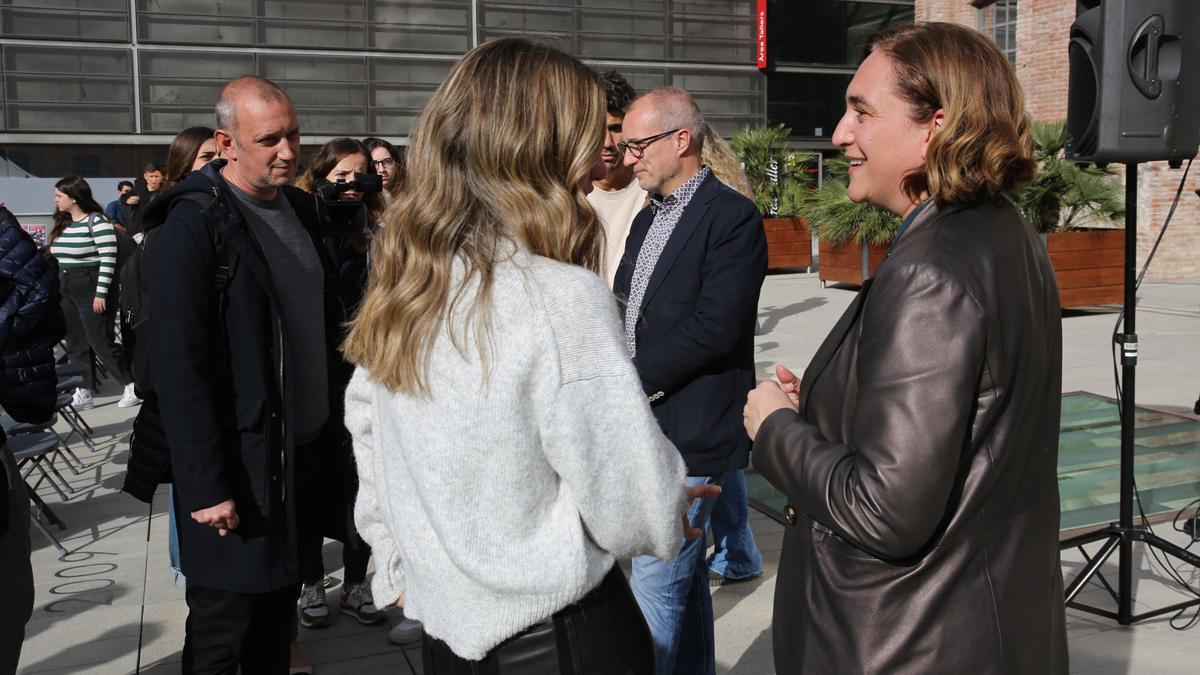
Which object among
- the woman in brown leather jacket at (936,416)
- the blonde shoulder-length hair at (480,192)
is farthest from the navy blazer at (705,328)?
the blonde shoulder-length hair at (480,192)

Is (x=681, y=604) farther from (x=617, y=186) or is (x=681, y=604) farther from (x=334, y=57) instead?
(x=334, y=57)

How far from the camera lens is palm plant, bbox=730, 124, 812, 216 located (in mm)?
20406

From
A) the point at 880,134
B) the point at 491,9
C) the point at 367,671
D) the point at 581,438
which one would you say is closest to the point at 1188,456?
the point at 367,671

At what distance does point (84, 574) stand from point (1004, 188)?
484cm

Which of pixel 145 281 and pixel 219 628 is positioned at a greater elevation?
pixel 145 281

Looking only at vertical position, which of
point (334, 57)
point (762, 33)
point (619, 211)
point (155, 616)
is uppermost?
point (762, 33)

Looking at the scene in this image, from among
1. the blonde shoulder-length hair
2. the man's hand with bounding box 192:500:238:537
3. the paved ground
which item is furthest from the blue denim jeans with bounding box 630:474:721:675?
the blonde shoulder-length hair

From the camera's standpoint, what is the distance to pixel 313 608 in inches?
174

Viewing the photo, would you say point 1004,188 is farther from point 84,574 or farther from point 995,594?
point 84,574

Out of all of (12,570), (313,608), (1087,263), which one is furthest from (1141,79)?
(1087,263)

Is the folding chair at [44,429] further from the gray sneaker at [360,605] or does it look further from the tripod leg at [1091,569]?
the tripod leg at [1091,569]

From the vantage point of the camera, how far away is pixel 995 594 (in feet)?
5.72

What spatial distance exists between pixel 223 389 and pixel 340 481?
0.90 metres

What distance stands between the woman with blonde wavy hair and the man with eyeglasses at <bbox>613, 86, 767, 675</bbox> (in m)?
1.44
